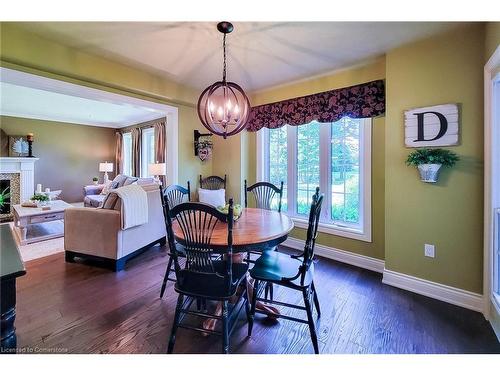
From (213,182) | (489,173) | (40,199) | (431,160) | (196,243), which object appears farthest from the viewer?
(40,199)

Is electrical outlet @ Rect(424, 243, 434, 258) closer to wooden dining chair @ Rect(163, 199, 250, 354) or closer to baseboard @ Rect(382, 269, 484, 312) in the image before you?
baseboard @ Rect(382, 269, 484, 312)

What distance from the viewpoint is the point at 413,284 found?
2.33 metres

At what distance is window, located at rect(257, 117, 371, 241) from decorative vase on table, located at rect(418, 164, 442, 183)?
2.32 feet

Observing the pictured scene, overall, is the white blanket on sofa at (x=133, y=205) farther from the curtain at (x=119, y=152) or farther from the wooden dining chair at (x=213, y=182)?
the curtain at (x=119, y=152)

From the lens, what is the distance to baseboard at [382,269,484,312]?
80.0 inches

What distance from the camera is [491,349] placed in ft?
5.13

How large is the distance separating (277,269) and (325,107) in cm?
221

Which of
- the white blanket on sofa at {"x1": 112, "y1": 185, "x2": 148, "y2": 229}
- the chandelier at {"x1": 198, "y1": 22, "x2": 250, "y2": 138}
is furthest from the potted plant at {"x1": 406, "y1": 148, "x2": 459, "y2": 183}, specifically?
the white blanket on sofa at {"x1": 112, "y1": 185, "x2": 148, "y2": 229}

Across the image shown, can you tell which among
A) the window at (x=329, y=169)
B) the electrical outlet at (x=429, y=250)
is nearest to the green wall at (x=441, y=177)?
the electrical outlet at (x=429, y=250)

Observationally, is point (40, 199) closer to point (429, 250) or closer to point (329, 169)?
point (329, 169)

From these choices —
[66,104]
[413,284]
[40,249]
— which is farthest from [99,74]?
[413,284]

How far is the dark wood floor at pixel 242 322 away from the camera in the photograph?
1602mm

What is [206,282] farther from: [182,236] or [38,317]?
[38,317]
